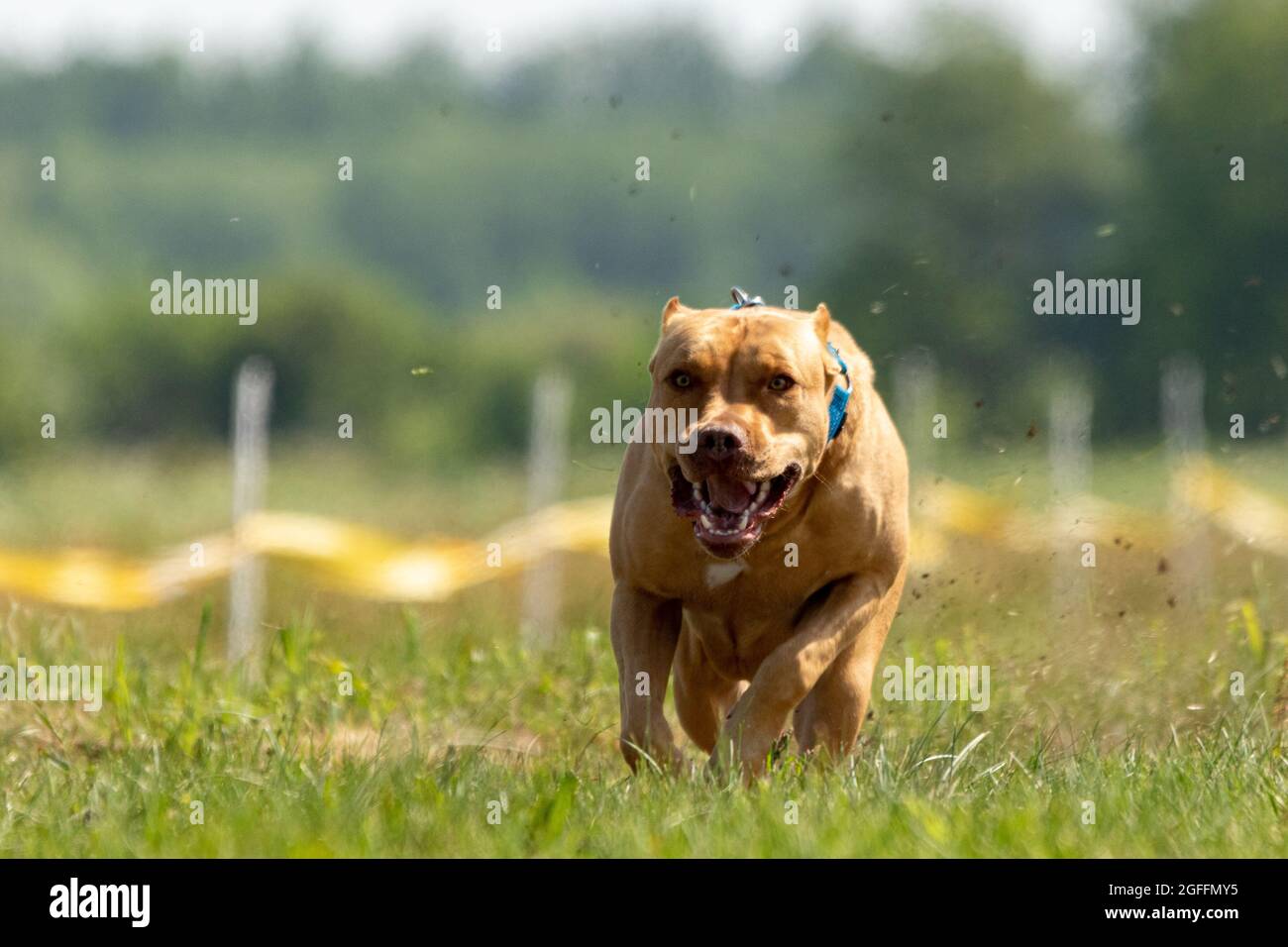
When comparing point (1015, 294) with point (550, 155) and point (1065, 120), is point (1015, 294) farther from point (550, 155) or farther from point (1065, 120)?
point (550, 155)

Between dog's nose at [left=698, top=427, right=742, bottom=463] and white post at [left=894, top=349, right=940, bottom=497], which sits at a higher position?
white post at [left=894, top=349, right=940, bottom=497]

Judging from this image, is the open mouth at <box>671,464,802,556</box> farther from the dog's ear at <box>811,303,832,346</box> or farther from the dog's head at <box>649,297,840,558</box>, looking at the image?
the dog's ear at <box>811,303,832,346</box>

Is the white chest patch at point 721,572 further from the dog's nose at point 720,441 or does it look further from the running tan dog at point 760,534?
the dog's nose at point 720,441

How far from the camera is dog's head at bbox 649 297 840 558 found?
4.98 m

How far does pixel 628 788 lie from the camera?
4898 mm

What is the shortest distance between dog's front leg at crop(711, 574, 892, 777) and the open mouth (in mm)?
467

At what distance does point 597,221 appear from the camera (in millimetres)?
79000

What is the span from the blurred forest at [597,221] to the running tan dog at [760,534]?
5.56 ft

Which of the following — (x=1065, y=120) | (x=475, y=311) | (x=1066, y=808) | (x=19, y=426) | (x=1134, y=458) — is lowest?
(x=1066, y=808)

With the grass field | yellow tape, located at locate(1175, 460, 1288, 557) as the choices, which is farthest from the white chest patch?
yellow tape, located at locate(1175, 460, 1288, 557)

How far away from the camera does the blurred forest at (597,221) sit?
44.2 metres

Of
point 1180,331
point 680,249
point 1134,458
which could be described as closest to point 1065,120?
point 680,249

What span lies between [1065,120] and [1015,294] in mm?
20558

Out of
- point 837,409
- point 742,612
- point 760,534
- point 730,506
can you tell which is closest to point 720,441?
point 730,506
